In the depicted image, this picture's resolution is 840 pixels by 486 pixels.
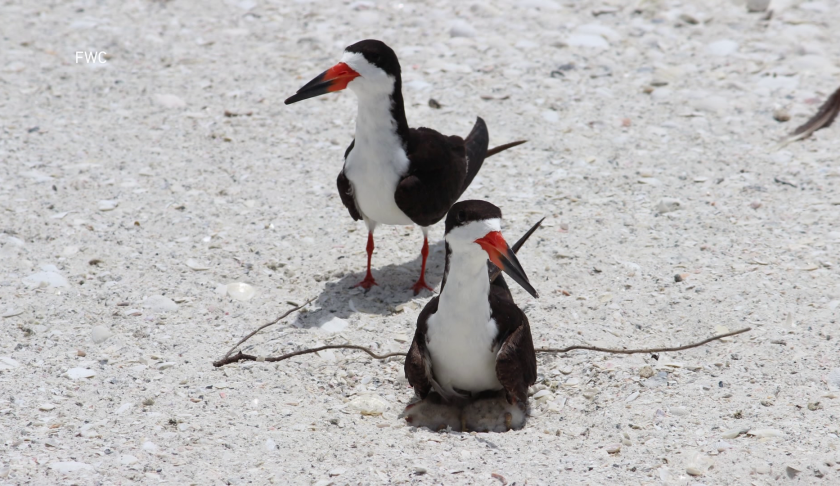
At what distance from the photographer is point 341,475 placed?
3338mm

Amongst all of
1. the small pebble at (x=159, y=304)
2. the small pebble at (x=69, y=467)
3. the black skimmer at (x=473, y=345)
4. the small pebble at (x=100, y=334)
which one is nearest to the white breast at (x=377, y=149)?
the black skimmer at (x=473, y=345)

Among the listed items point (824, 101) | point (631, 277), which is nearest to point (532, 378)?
point (631, 277)

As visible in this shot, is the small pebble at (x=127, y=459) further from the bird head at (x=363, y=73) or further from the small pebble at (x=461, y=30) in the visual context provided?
the small pebble at (x=461, y=30)

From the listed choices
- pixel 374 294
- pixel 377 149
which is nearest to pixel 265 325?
pixel 374 294

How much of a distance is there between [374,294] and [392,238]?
78 centimetres

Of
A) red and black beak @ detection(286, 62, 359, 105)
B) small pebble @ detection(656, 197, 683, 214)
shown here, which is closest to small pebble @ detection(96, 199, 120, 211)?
red and black beak @ detection(286, 62, 359, 105)

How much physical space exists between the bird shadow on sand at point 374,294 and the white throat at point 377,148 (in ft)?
1.71

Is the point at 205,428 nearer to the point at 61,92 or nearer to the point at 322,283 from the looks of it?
the point at 322,283

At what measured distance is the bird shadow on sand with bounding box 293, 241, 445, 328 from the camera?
471 centimetres

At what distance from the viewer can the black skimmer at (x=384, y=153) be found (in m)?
4.66

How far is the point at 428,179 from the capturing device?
4793mm

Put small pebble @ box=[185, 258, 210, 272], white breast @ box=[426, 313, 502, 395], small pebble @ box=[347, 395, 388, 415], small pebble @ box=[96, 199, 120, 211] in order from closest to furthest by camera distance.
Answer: white breast @ box=[426, 313, 502, 395], small pebble @ box=[347, 395, 388, 415], small pebble @ box=[185, 258, 210, 272], small pebble @ box=[96, 199, 120, 211]

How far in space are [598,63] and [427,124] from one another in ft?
5.57

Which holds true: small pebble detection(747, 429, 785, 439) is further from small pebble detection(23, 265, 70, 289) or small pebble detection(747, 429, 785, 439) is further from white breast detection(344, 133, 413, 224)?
small pebble detection(23, 265, 70, 289)
